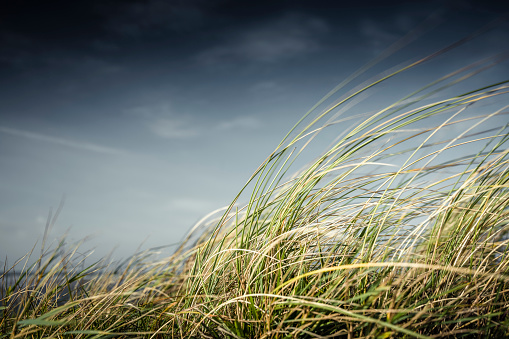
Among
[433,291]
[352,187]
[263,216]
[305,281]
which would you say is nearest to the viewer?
[433,291]

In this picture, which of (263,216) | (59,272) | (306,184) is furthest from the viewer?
(59,272)

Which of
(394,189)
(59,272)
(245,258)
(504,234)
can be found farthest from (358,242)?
(59,272)

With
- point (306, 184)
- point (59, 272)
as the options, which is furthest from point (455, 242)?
point (59, 272)

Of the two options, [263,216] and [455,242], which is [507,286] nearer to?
[455,242]

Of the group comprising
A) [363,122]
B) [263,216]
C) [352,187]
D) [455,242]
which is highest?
[363,122]

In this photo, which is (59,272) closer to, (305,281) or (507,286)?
(305,281)

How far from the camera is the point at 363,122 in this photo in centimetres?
130

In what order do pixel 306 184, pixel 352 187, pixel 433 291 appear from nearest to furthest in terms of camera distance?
pixel 433 291, pixel 306 184, pixel 352 187

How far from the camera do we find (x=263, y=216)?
159 centimetres

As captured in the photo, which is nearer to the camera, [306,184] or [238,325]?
[238,325]

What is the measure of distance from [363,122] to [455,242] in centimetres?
54

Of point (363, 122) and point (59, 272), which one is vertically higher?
point (363, 122)

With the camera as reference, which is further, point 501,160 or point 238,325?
point 501,160

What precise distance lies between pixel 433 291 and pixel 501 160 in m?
0.64
